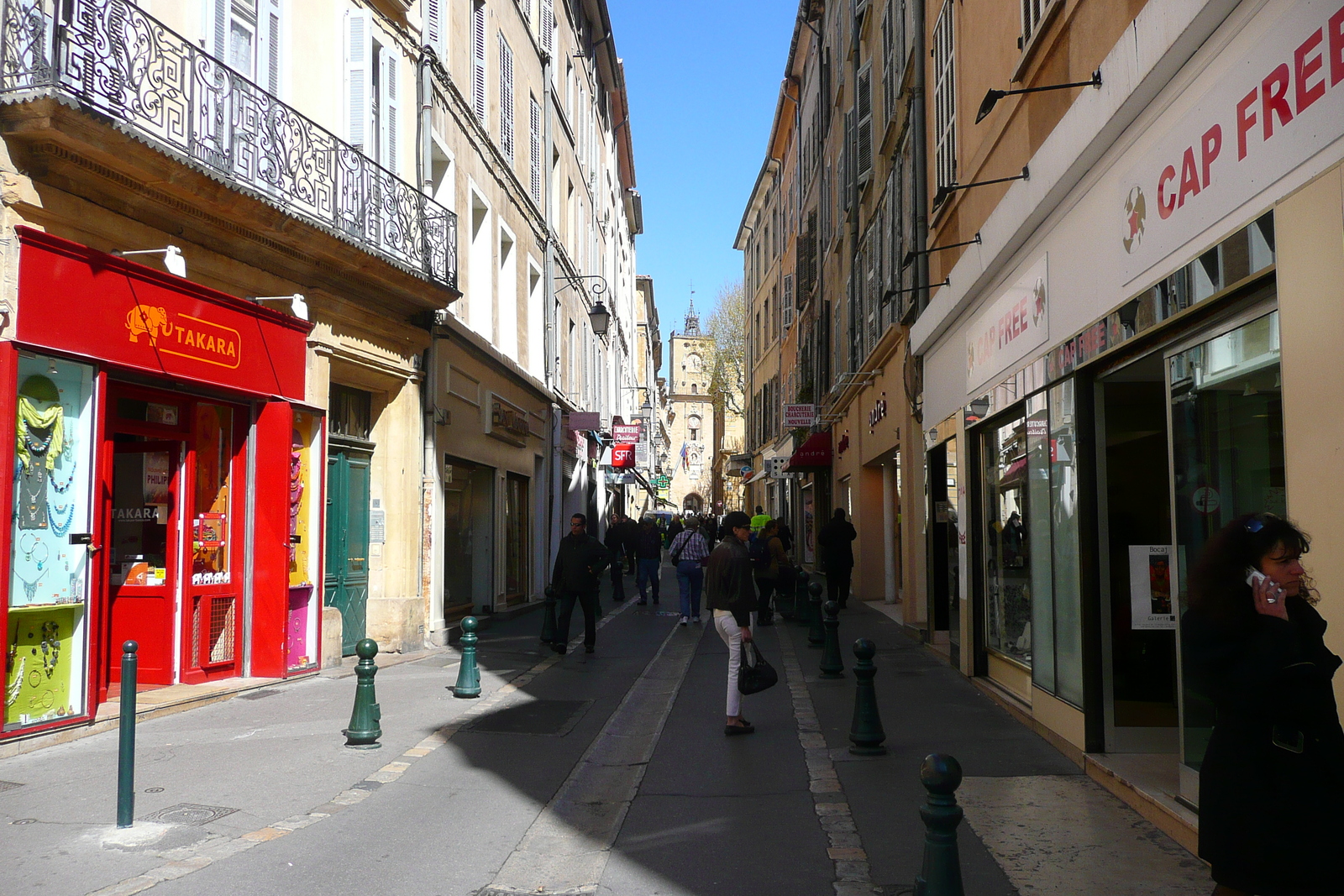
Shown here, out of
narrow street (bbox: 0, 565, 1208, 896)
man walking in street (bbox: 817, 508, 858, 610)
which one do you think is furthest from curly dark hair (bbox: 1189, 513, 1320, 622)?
man walking in street (bbox: 817, 508, 858, 610)

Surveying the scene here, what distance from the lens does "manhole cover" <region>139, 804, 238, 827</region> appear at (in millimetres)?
6008

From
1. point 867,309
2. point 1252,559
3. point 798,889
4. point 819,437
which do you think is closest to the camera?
point 1252,559

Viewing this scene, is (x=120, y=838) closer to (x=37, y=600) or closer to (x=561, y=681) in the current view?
(x=37, y=600)

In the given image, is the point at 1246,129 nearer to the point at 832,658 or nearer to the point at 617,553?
the point at 832,658

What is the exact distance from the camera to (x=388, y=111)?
13.7 metres

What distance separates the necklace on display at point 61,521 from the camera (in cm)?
827

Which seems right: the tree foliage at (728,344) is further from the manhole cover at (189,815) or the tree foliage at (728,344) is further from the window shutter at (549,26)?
the manhole cover at (189,815)

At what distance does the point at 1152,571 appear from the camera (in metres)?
6.51

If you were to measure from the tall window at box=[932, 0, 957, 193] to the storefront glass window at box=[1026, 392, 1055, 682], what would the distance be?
431 centimetres

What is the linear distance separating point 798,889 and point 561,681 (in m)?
6.90

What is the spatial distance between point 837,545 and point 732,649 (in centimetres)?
953

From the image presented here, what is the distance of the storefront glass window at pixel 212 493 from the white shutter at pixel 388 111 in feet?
13.4

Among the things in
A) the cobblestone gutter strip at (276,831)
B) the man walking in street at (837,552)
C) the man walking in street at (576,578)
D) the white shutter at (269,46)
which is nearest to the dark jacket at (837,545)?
the man walking in street at (837,552)

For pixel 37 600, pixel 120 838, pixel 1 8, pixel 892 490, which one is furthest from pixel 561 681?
pixel 892 490
